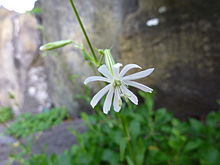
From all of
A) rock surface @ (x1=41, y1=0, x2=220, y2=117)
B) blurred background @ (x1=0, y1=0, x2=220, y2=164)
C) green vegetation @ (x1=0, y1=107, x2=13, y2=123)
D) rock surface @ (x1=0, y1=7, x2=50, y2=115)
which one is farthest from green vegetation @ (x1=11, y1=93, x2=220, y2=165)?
green vegetation @ (x1=0, y1=107, x2=13, y2=123)

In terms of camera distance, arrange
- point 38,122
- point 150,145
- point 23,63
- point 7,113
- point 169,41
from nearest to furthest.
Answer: point 150,145 → point 169,41 → point 38,122 → point 23,63 → point 7,113

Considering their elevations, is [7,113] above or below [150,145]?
above

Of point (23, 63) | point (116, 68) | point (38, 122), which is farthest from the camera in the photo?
point (23, 63)

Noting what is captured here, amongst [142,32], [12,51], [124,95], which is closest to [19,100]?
[12,51]

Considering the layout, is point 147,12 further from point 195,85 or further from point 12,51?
point 12,51

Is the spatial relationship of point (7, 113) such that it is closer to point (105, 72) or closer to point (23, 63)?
Answer: point (23, 63)

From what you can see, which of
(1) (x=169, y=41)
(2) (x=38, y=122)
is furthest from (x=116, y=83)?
(2) (x=38, y=122)
